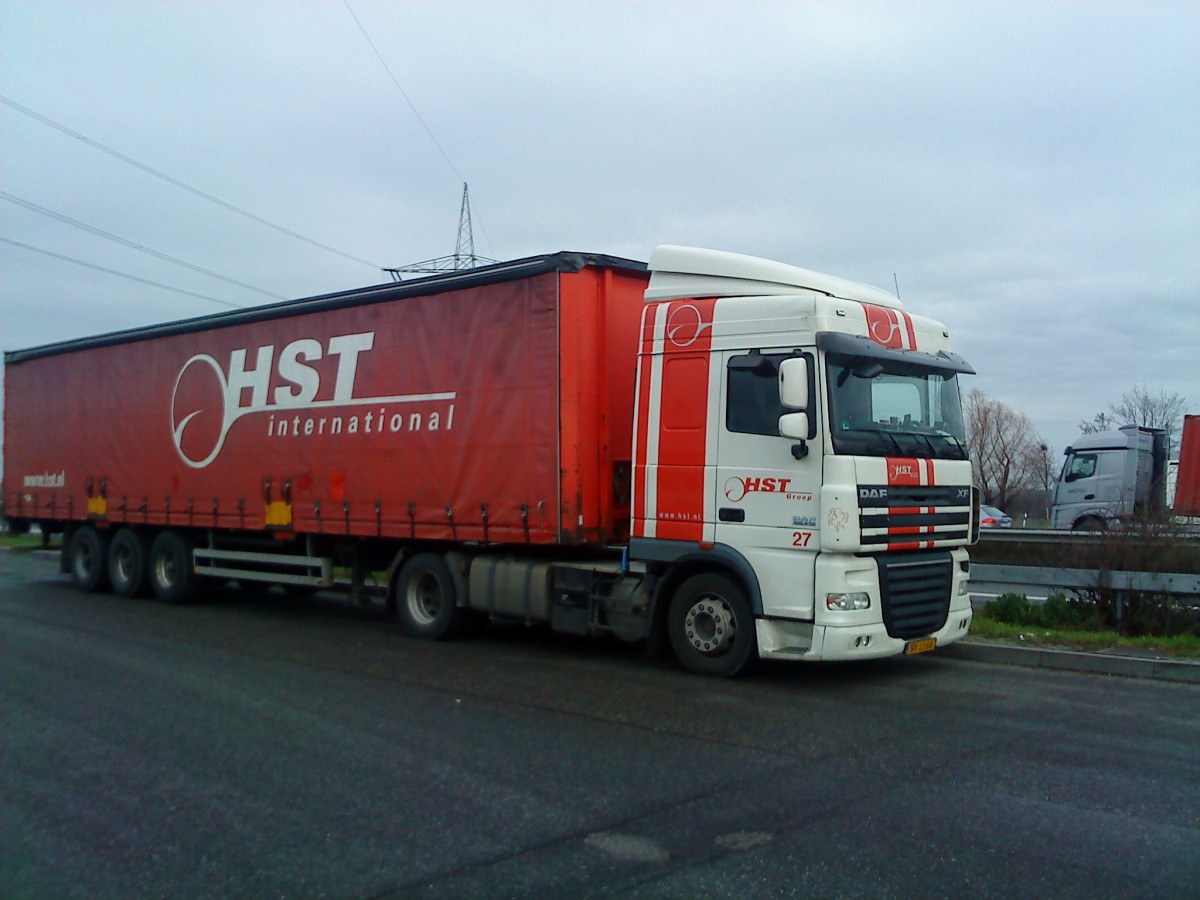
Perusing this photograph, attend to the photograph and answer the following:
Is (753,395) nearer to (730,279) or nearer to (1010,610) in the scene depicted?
(730,279)

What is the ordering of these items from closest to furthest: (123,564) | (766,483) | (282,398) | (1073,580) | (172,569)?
(766,483), (1073,580), (282,398), (172,569), (123,564)

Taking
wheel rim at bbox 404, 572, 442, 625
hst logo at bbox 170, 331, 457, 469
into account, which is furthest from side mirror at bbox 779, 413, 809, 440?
wheel rim at bbox 404, 572, 442, 625

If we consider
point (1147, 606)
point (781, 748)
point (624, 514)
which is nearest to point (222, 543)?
point (624, 514)

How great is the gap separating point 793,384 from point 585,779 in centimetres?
352

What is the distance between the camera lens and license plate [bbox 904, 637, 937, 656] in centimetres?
859

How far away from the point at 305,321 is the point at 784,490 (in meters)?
6.85

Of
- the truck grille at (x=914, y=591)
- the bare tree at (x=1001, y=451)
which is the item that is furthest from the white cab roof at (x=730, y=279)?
the bare tree at (x=1001, y=451)

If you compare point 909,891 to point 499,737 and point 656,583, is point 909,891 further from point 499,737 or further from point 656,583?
point 656,583

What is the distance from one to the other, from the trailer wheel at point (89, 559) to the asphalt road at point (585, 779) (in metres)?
7.01

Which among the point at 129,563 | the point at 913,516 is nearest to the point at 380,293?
the point at 913,516

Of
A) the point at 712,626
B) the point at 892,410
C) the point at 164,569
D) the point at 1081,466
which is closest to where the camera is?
the point at 892,410

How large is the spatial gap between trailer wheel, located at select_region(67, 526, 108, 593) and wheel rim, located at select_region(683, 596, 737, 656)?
448 inches

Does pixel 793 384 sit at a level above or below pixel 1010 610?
above

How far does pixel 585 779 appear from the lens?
6.09 meters
